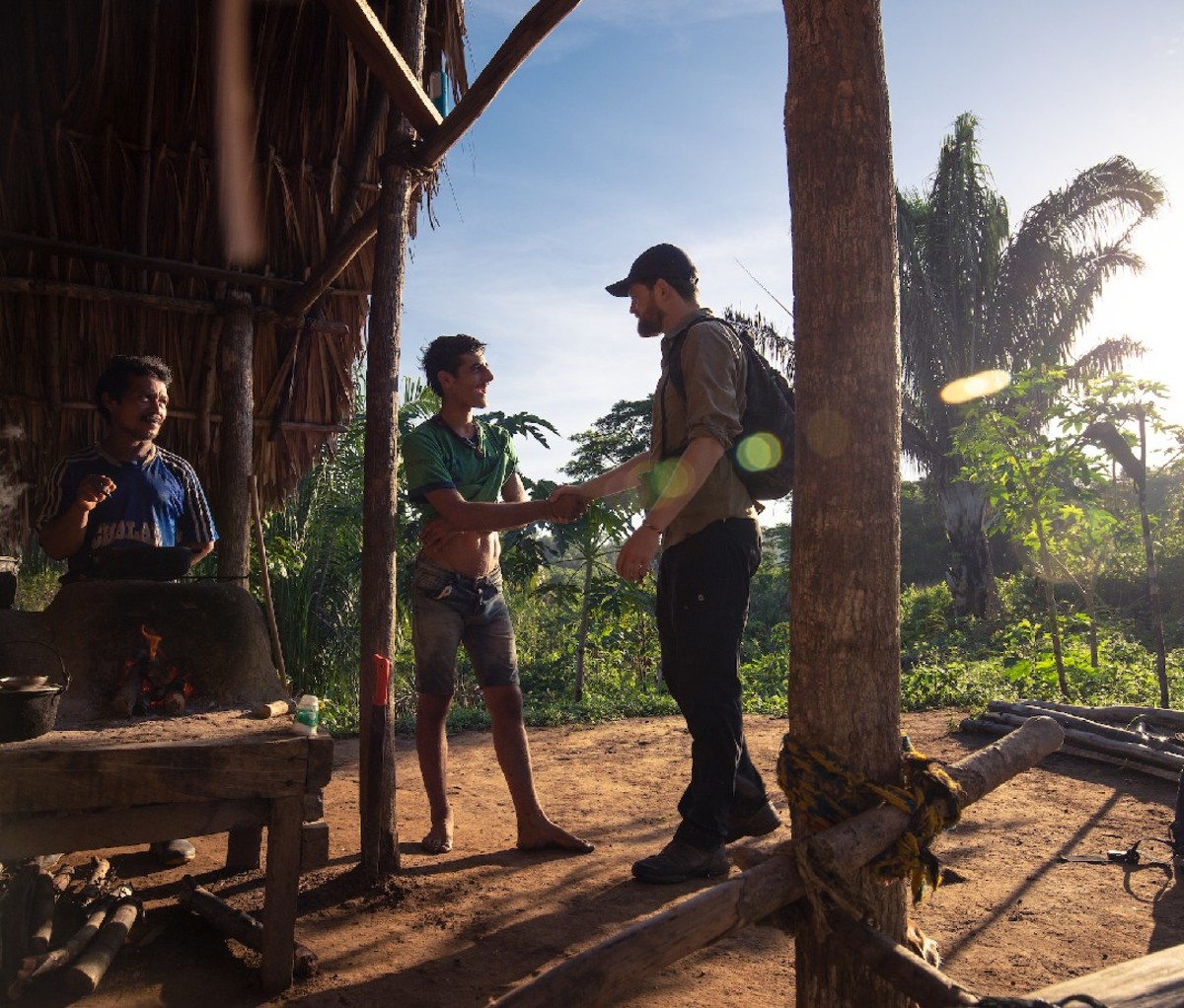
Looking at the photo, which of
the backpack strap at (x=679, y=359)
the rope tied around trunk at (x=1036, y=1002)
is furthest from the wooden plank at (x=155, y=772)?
the rope tied around trunk at (x=1036, y=1002)

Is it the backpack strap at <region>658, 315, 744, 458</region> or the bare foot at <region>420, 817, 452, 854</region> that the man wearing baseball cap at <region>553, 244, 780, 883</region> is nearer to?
the backpack strap at <region>658, 315, 744, 458</region>

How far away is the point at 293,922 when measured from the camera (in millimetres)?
2488

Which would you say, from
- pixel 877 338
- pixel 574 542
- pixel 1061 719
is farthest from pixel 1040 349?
pixel 877 338

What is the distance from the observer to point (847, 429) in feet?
6.47

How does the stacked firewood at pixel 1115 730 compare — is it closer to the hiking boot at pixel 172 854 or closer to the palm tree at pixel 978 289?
the hiking boot at pixel 172 854

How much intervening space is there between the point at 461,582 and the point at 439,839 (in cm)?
101

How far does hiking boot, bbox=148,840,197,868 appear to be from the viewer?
3561 mm

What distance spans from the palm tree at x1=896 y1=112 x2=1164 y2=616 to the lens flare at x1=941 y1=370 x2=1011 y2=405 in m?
0.15

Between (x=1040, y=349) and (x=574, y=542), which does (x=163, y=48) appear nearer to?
(x=574, y=542)

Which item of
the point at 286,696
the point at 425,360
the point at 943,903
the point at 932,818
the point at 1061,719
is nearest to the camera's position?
the point at 932,818

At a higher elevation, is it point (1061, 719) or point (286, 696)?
point (286, 696)

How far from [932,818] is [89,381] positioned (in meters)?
5.16

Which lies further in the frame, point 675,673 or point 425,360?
point 425,360

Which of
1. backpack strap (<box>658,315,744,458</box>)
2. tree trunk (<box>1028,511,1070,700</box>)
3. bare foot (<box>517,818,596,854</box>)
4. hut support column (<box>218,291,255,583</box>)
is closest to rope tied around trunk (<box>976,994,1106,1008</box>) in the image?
backpack strap (<box>658,315,744,458</box>)
